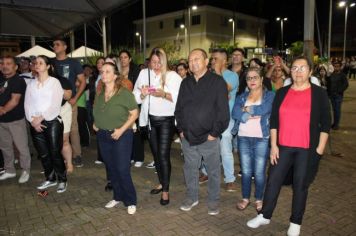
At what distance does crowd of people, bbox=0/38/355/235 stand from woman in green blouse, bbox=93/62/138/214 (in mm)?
13

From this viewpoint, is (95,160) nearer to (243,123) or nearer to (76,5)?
(243,123)

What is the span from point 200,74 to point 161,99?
29.4 inches

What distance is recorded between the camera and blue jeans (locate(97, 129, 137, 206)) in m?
4.23

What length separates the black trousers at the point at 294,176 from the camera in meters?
3.59

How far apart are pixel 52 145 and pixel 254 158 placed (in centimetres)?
309

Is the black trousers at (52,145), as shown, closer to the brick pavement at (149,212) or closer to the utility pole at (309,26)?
the brick pavement at (149,212)

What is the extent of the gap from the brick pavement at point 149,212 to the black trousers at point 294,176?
0.39 metres

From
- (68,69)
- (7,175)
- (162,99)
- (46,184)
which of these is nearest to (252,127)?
(162,99)

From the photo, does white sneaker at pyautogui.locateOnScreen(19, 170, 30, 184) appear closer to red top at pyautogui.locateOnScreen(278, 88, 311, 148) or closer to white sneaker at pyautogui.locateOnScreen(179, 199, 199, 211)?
white sneaker at pyautogui.locateOnScreen(179, 199, 199, 211)

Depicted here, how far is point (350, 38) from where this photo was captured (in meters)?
58.8

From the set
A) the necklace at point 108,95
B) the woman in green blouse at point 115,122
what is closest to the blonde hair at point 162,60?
the woman in green blouse at point 115,122

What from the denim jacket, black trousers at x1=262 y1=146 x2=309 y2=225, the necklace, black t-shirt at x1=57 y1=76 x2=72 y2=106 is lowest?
black trousers at x1=262 y1=146 x2=309 y2=225

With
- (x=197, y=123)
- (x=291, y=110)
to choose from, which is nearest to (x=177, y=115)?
(x=197, y=123)

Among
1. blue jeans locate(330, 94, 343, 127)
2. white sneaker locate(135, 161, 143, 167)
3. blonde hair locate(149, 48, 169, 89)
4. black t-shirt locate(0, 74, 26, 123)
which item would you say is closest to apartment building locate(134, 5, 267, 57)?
blue jeans locate(330, 94, 343, 127)
